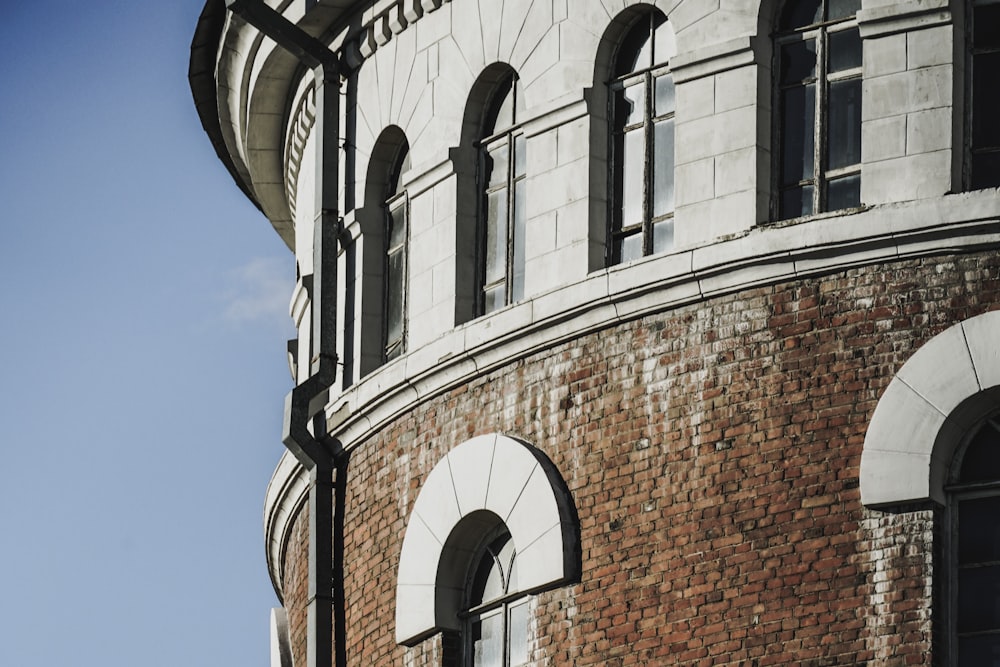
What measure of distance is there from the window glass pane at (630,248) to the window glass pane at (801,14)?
5.91 feet

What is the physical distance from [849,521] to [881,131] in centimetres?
271

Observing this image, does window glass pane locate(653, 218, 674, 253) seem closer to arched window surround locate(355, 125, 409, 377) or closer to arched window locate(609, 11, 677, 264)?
arched window locate(609, 11, 677, 264)

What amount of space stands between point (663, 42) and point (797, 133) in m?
1.30

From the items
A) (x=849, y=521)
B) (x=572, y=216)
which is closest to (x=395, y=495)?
(x=572, y=216)

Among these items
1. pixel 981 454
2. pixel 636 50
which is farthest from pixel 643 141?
pixel 981 454

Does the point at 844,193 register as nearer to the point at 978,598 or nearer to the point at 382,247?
the point at 978,598

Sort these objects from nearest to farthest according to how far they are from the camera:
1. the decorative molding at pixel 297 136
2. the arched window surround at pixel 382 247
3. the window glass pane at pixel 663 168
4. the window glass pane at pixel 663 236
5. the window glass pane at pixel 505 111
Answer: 1. the window glass pane at pixel 663 236
2. the window glass pane at pixel 663 168
3. the window glass pane at pixel 505 111
4. the arched window surround at pixel 382 247
5. the decorative molding at pixel 297 136

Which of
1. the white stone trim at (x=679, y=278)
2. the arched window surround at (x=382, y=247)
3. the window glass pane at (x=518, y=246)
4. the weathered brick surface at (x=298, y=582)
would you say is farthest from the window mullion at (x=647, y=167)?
the weathered brick surface at (x=298, y=582)

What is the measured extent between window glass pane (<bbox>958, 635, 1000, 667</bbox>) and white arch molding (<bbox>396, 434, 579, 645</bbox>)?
2845 millimetres

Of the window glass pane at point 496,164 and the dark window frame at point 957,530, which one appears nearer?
the dark window frame at point 957,530

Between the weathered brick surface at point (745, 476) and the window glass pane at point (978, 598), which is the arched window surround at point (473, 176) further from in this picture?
the window glass pane at point (978, 598)

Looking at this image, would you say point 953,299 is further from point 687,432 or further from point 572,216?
point 572,216

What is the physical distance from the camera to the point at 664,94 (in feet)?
64.8

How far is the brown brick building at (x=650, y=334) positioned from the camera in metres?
17.7
